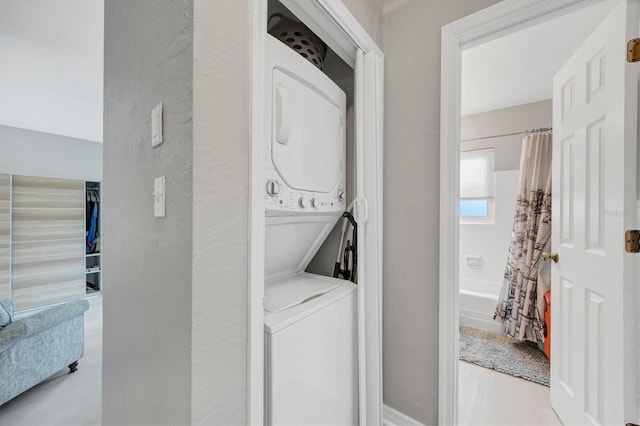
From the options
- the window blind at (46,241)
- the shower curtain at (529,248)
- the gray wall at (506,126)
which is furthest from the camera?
the window blind at (46,241)

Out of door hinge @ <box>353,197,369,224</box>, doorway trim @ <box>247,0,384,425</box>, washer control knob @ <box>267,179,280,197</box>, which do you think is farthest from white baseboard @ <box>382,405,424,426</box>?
washer control knob @ <box>267,179,280,197</box>

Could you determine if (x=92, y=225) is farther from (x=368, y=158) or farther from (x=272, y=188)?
(x=368, y=158)

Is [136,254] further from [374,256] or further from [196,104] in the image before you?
[374,256]

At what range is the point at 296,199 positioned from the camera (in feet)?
3.89

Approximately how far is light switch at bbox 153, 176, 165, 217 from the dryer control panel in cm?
36

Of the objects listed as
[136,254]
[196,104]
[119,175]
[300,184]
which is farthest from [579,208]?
[119,175]

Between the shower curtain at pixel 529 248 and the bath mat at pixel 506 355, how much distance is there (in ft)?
0.41

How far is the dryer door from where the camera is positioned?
3.59 feet

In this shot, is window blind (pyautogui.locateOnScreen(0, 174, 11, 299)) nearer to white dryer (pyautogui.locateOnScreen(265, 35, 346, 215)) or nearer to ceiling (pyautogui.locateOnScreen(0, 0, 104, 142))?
ceiling (pyautogui.locateOnScreen(0, 0, 104, 142))

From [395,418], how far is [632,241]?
1.39m

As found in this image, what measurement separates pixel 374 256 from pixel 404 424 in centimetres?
95

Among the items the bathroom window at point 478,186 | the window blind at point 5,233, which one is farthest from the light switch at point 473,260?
the window blind at point 5,233

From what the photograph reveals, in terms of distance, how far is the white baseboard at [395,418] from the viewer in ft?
4.88

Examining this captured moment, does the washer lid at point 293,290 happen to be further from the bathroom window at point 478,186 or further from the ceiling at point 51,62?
the bathroom window at point 478,186
